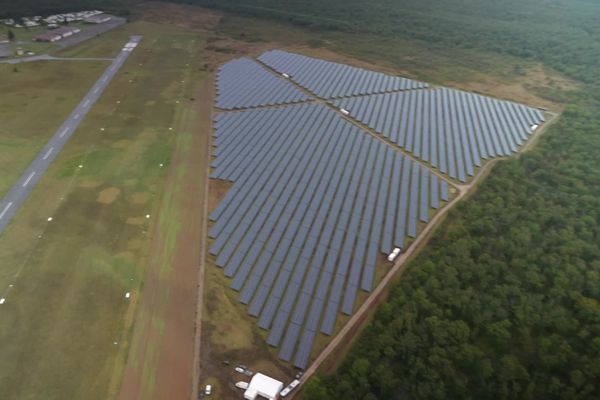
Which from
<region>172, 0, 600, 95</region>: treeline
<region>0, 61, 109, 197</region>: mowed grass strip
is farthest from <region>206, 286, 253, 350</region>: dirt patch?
<region>172, 0, 600, 95</region>: treeline

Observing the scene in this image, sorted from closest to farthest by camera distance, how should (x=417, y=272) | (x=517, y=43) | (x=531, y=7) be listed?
(x=417, y=272), (x=517, y=43), (x=531, y=7)

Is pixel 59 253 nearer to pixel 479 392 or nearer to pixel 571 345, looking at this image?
pixel 479 392

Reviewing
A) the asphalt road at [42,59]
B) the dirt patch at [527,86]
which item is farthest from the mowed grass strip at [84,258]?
the dirt patch at [527,86]

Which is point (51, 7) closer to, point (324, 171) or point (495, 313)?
point (324, 171)

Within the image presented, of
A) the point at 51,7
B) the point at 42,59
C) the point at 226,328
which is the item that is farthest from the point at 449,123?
the point at 51,7

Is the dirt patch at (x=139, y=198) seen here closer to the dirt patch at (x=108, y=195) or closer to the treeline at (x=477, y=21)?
the dirt patch at (x=108, y=195)

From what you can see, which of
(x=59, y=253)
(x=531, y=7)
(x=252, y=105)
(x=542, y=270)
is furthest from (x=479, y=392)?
(x=531, y=7)
